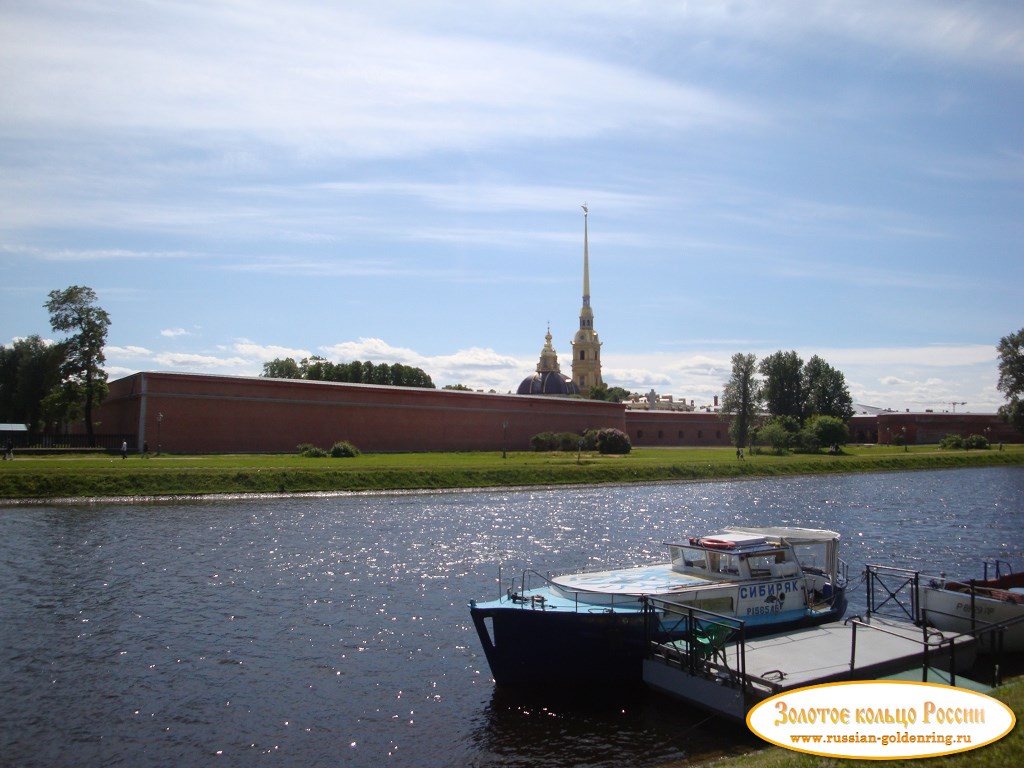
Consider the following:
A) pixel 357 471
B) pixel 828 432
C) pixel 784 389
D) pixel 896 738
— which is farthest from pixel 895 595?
pixel 784 389

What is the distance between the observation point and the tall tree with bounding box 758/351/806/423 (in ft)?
303

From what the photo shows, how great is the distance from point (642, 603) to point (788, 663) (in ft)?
8.00

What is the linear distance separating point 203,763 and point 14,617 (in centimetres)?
965

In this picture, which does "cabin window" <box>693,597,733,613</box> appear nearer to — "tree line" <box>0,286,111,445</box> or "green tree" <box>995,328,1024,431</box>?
"tree line" <box>0,286,111,445</box>

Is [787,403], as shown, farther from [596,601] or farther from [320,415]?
[596,601]

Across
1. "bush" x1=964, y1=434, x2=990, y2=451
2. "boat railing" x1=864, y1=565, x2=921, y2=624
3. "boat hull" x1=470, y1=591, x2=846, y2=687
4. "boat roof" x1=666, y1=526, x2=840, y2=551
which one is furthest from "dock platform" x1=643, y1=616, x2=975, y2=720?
"bush" x1=964, y1=434, x2=990, y2=451

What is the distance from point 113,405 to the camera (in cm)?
6412

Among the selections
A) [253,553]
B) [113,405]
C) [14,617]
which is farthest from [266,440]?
[14,617]

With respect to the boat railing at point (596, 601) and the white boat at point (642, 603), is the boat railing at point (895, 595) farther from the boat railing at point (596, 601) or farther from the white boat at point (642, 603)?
the boat railing at point (596, 601)

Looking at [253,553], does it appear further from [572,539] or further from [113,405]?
[113,405]

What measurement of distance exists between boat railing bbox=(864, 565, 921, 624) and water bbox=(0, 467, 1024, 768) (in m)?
0.77

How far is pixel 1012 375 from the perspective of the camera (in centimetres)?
8556

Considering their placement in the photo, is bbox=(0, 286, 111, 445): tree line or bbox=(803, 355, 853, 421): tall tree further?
bbox=(803, 355, 853, 421): tall tree

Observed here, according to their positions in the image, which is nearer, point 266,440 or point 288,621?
point 288,621
